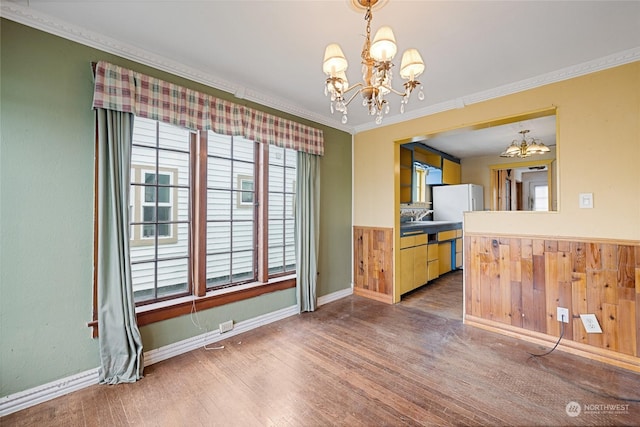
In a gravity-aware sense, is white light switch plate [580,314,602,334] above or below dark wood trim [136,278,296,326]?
below

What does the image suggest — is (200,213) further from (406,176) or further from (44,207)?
(406,176)

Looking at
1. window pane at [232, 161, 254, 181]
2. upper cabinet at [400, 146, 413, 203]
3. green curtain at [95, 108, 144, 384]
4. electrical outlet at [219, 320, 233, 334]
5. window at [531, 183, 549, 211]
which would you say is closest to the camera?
green curtain at [95, 108, 144, 384]

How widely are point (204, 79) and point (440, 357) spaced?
3212mm

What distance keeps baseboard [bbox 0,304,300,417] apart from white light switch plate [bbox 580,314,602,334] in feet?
10.1

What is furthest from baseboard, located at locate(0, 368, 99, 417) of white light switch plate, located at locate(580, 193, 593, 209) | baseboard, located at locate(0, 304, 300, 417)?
white light switch plate, located at locate(580, 193, 593, 209)

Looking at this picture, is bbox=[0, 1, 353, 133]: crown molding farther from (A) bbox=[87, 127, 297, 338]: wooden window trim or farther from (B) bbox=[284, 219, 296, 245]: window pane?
(B) bbox=[284, 219, 296, 245]: window pane

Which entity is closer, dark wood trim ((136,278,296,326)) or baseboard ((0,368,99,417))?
baseboard ((0,368,99,417))

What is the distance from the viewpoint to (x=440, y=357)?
7.52ft

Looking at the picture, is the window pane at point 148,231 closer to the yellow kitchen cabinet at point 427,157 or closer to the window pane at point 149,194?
the window pane at point 149,194

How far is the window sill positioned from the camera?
7.19 ft

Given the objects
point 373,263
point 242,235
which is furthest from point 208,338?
point 373,263

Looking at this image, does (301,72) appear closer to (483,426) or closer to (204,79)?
(204,79)

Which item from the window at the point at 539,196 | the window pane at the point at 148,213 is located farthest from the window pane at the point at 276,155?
the window at the point at 539,196

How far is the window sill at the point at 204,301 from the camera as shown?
219cm
